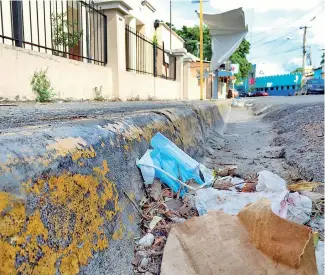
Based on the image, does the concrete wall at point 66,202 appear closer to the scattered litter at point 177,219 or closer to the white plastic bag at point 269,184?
the scattered litter at point 177,219

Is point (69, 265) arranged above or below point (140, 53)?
below

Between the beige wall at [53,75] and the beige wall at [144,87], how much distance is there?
628mm

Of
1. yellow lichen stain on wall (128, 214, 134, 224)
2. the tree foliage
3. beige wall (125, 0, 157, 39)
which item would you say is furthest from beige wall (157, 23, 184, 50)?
yellow lichen stain on wall (128, 214, 134, 224)

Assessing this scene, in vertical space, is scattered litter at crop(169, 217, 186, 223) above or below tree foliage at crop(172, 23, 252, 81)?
below

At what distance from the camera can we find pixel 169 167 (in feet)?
6.19

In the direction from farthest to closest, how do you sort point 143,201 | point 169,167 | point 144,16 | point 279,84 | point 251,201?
1. point 279,84
2. point 144,16
3. point 169,167
4. point 251,201
5. point 143,201

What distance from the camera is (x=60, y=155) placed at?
90 cm

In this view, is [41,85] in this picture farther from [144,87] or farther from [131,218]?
[144,87]

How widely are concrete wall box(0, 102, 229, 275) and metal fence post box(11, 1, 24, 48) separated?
4.11 m

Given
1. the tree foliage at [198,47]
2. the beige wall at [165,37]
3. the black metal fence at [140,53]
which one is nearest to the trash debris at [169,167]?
the black metal fence at [140,53]

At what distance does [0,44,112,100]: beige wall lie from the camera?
4.21 m

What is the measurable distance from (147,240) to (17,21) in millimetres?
4627

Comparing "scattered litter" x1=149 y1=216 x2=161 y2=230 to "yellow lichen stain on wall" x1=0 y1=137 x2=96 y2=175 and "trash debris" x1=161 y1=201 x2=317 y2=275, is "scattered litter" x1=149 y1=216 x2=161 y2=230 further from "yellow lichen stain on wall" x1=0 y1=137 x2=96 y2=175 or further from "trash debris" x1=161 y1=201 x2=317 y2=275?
"yellow lichen stain on wall" x1=0 y1=137 x2=96 y2=175

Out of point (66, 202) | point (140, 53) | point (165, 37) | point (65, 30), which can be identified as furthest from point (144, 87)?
point (165, 37)
